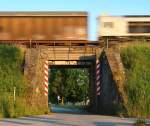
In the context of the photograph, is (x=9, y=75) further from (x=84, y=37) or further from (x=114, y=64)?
(x=84, y=37)

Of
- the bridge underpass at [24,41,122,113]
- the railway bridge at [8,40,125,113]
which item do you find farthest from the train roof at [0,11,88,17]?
the bridge underpass at [24,41,122,113]

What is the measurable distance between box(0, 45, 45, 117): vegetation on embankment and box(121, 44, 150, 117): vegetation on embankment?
5351mm

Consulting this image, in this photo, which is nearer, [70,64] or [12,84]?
[12,84]

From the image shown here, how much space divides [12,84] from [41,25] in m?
14.7

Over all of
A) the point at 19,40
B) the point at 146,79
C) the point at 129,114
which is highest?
the point at 19,40

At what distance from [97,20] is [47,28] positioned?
16.3 feet

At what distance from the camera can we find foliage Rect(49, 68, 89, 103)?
82.8m

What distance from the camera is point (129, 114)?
25719 mm

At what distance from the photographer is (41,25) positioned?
43.6 m

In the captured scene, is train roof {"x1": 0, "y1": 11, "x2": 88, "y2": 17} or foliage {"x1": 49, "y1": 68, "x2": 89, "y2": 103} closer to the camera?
train roof {"x1": 0, "y1": 11, "x2": 88, "y2": 17}

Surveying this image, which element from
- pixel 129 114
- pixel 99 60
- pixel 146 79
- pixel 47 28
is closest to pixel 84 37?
pixel 47 28

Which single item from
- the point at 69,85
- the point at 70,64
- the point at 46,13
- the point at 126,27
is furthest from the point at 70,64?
the point at 69,85

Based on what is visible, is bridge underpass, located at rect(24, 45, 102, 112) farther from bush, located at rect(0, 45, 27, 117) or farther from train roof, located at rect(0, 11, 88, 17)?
train roof, located at rect(0, 11, 88, 17)

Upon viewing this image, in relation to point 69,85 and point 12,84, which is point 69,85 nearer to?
point 69,85
